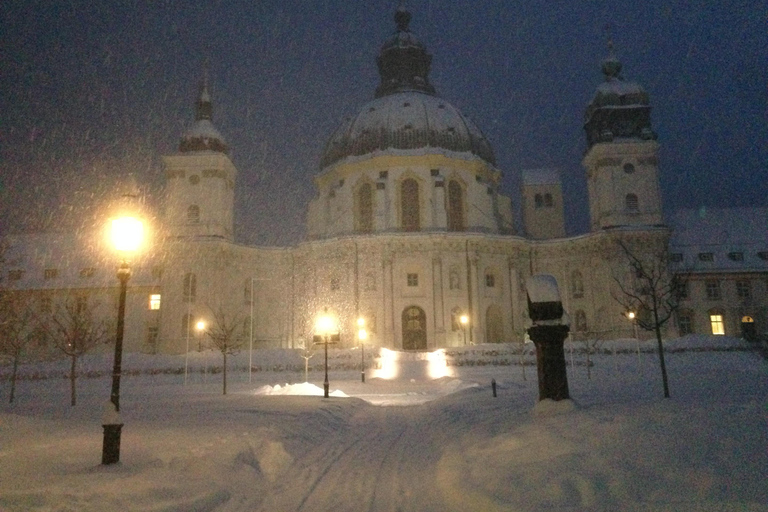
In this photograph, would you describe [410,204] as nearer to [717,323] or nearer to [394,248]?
[394,248]

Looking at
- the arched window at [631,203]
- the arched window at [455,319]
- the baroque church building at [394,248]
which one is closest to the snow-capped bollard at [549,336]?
the baroque church building at [394,248]

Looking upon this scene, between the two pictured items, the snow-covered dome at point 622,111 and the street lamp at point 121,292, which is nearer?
the street lamp at point 121,292

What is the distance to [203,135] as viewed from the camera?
6284cm

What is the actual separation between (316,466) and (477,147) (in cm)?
5840

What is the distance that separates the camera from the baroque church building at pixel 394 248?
56.7m

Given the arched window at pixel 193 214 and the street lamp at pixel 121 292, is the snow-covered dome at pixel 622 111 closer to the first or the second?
the arched window at pixel 193 214

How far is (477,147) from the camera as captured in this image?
66.6 m

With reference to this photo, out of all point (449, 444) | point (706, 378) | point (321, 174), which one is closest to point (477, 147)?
point (321, 174)

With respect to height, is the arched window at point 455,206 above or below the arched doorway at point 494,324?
above

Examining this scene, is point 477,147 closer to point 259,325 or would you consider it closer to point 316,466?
point 259,325

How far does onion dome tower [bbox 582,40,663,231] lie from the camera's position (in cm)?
5875

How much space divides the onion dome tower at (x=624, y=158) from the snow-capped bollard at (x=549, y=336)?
46445 mm

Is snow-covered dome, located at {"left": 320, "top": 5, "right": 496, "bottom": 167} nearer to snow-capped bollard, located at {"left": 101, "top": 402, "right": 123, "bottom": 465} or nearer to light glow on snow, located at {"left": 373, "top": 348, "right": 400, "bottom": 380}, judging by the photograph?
light glow on snow, located at {"left": 373, "top": 348, "right": 400, "bottom": 380}

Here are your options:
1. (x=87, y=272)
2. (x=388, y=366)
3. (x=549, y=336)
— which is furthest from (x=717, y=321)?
(x=87, y=272)
